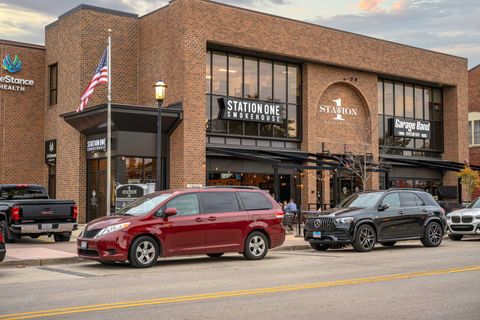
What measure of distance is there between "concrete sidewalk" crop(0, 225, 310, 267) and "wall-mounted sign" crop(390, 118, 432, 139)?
1776 cm

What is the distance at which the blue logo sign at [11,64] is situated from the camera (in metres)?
31.4

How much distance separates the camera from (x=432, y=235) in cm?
1955

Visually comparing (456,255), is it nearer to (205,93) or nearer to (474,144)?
(205,93)

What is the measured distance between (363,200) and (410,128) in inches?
865

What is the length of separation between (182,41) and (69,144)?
7415 millimetres

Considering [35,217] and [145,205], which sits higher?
[145,205]

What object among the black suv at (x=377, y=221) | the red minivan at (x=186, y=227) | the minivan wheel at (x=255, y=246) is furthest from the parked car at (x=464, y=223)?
the minivan wheel at (x=255, y=246)

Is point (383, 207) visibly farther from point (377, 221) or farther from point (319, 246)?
point (319, 246)

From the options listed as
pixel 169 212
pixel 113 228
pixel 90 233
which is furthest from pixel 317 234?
pixel 90 233

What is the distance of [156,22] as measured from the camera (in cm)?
3017

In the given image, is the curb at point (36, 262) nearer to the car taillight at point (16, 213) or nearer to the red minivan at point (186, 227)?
the red minivan at point (186, 227)

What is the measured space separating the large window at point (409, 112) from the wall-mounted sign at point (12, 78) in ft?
64.4

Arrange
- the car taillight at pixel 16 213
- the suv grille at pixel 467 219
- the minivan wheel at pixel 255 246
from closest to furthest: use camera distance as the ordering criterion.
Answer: the minivan wheel at pixel 255 246 < the car taillight at pixel 16 213 < the suv grille at pixel 467 219

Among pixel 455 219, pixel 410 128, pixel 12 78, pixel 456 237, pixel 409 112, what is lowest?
pixel 456 237
